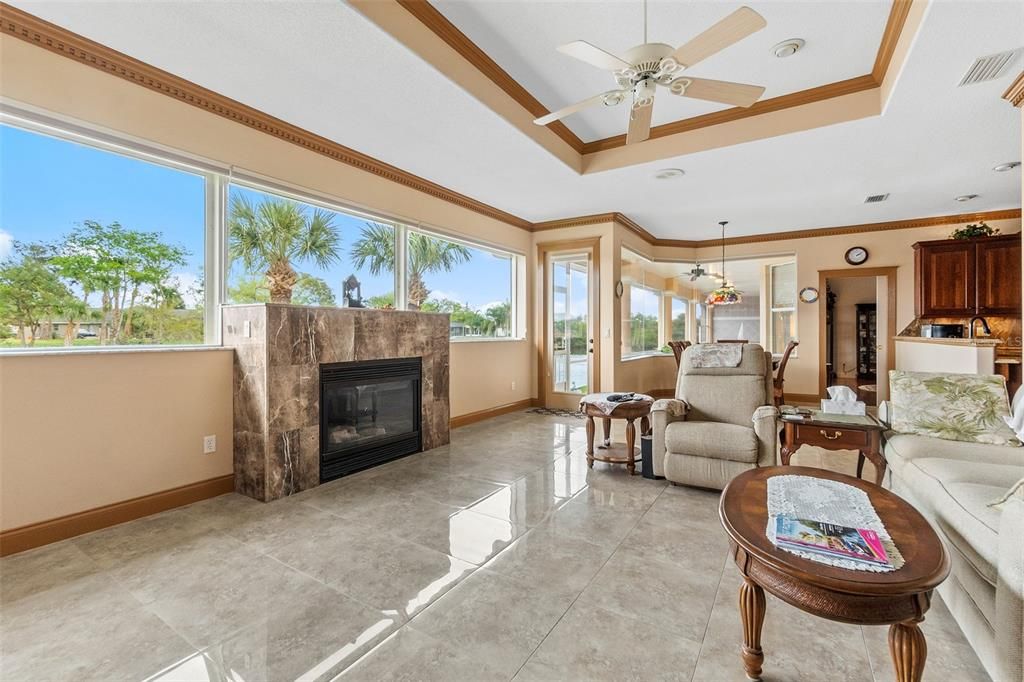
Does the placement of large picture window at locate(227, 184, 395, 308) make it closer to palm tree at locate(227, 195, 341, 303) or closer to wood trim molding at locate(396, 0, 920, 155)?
palm tree at locate(227, 195, 341, 303)

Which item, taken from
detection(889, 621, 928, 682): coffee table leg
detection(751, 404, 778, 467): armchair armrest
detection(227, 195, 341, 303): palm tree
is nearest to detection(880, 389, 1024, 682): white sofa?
detection(889, 621, 928, 682): coffee table leg

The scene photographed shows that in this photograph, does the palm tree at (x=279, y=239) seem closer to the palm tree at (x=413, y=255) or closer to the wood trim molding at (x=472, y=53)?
the palm tree at (x=413, y=255)

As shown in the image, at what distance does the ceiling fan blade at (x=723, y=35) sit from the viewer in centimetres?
184

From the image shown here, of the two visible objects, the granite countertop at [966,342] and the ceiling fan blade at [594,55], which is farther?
the granite countertop at [966,342]

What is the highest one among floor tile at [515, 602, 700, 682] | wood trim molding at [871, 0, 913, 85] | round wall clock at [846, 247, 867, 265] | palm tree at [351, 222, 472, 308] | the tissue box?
wood trim molding at [871, 0, 913, 85]

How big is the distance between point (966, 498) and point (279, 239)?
14.4 ft

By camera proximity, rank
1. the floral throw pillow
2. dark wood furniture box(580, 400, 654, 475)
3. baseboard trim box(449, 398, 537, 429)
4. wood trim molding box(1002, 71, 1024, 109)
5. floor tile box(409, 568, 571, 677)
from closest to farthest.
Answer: floor tile box(409, 568, 571, 677) < the floral throw pillow < wood trim molding box(1002, 71, 1024, 109) < dark wood furniture box(580, 400, 654, 475) < baseboard trim box(449, 398, 537, 429)

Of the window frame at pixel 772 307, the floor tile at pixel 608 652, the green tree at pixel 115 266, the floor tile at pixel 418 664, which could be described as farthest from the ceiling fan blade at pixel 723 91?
the window frame at pixel 772 307

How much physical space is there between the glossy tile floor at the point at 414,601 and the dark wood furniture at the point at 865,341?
31.4ft

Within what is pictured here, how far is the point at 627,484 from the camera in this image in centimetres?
335

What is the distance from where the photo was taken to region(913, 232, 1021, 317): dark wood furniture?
539 cm

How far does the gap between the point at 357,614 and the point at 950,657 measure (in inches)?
86.9

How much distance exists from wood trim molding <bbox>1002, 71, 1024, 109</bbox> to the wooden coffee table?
3.07 meters

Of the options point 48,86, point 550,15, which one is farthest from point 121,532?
point 550,15
